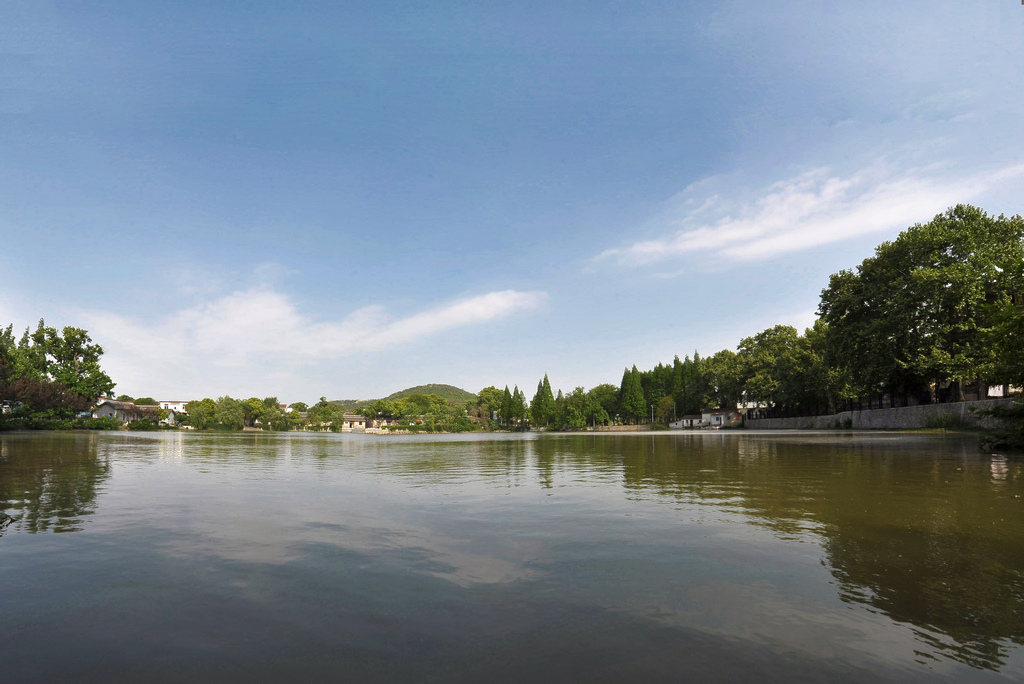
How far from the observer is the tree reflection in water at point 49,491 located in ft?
28.5

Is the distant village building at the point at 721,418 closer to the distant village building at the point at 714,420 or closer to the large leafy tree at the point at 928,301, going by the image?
the distant village building at the point at 714,420

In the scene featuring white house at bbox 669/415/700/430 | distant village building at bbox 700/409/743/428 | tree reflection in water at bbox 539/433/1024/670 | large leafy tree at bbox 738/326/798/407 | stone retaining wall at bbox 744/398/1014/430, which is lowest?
white house at bbox 669/415/700/430

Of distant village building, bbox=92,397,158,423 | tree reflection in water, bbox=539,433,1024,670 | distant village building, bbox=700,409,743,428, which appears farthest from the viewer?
distant village building, bbox=700,409,743,428

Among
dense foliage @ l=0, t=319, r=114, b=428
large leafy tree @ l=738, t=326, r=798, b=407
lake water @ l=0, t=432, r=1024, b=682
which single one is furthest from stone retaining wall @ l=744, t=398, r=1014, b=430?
dense foliage @ l=0, t=319, r=114, b=428

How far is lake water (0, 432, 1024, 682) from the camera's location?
3.69 meters

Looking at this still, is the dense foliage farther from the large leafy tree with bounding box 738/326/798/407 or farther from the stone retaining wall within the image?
the large leafy tree with bounding box 738/326/798/407

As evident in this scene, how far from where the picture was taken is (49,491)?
12.1m

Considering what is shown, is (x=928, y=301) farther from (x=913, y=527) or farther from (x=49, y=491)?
(x=49, y=491)

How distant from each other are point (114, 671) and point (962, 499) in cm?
1277

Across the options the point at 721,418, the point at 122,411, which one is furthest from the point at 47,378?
the point at 721,418

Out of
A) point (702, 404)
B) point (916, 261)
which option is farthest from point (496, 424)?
point (916, 261)

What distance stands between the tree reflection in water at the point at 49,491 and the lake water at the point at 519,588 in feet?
0.39

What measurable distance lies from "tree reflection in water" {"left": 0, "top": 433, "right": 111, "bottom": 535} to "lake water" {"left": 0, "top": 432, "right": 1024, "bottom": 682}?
12cm

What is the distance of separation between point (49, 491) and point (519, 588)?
12611 millimetres
